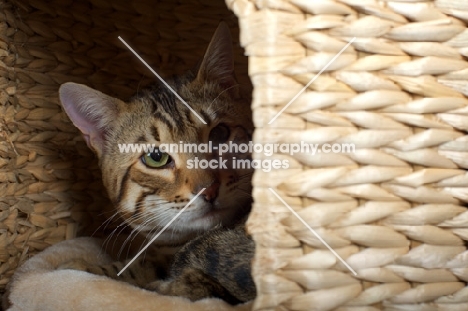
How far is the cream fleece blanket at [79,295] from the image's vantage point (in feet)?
3.40

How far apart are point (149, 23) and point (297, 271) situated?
50.0 inches

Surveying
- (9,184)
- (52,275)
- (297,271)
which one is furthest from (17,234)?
(297,271)

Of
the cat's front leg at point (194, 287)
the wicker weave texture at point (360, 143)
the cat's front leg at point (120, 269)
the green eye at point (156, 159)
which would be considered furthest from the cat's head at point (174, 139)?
the wicker weave texture at point (360, 143)

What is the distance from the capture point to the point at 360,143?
80 centimetres

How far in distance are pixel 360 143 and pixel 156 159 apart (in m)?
0.77

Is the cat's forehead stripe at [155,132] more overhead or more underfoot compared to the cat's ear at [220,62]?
more underfoot

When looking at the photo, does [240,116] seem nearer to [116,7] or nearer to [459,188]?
[116,7]

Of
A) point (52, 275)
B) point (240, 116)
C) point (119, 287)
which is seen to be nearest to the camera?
point (119, 287)

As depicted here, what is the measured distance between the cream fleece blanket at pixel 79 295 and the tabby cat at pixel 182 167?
86 millimetres

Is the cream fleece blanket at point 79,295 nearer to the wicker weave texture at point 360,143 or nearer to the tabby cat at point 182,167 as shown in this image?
the tabby cat at point 182,167

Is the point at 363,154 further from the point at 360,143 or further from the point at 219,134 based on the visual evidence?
the point at 219,134

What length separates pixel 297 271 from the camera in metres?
0.81

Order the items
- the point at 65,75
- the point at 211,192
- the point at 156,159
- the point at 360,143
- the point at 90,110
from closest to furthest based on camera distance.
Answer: the point at 360,143, the point at 211,192, the point at 156,159, the point at 90,110, the point at 65,75

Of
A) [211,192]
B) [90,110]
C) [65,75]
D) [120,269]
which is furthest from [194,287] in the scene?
[65,75]
